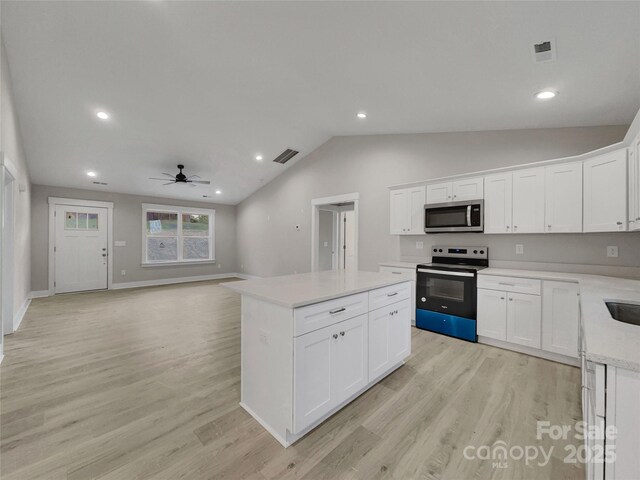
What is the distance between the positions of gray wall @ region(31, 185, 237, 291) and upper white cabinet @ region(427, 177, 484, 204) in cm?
666

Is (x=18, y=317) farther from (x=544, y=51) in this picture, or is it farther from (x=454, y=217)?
(x=544, y=51)

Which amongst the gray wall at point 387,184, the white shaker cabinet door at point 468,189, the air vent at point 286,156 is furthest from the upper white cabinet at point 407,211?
the air vent at point 286,156

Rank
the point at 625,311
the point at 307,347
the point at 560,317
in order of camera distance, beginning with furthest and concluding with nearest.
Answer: the point at 560,317
the point at 625,311
the point at 307,347

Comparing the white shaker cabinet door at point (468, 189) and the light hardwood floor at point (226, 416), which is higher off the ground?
the white shaker cabinet door at point (468, 189)

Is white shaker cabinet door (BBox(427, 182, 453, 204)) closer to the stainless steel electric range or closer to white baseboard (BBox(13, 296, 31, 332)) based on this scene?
the stainless steel electric range

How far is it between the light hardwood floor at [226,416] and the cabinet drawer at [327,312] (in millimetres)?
710

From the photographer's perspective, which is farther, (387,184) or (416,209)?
(387,184)

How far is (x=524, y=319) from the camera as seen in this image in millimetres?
2959

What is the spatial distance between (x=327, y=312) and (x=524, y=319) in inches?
98.1

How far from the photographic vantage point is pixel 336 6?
6.89 feet

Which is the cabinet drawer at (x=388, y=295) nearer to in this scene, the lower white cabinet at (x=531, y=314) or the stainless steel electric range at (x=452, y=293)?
the stainless steel electric range at (x=452, y=293)

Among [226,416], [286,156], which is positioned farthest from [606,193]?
[286,156]

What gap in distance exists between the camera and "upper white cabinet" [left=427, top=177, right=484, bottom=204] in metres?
3.56

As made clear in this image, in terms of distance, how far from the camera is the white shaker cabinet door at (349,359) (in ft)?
6.17
